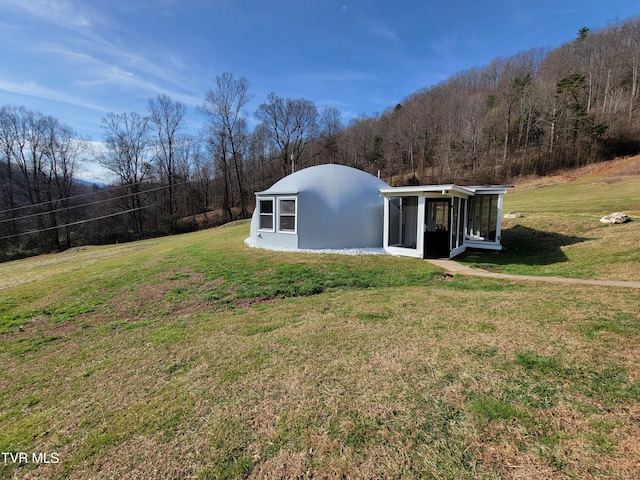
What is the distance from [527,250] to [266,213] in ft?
33.5

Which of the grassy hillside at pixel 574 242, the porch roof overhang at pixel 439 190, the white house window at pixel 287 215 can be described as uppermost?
the porch roof overhang at pixel 439 190

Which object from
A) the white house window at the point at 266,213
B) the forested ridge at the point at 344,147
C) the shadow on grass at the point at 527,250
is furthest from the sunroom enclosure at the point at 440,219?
the forested ridge at the point at 344,147

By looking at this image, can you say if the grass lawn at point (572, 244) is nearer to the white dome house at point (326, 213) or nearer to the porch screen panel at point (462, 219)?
the porch screen panel at point (462, 219)

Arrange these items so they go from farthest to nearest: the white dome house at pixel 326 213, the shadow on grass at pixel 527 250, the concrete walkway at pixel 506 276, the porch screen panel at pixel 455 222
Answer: the white dome house at pixel 326 213 → the porch screen panel at pixel 455 222 → the shadow on grass at pixel 527 250 → the concrete walkway at pixel 506 276

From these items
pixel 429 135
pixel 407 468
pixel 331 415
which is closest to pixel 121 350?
pixel 331 415

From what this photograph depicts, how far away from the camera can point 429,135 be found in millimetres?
39719

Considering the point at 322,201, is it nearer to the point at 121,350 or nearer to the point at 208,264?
the point at 208,264

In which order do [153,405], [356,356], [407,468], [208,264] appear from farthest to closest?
[208,264] < [356,356] < [153,405] < [407,468]

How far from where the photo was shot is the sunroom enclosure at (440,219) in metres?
9.93

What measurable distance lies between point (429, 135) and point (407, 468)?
143 ft

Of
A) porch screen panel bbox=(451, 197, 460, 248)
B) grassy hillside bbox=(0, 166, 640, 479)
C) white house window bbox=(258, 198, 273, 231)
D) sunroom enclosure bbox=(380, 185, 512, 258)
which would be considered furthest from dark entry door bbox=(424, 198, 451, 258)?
white house window bbox=(258, 198, 273, 231)

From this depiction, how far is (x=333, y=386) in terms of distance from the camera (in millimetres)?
3016

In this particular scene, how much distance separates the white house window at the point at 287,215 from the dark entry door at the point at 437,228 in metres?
4.95

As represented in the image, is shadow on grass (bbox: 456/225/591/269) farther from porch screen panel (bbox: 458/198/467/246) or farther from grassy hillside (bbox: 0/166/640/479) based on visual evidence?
grassy hillside (bbox: 0/166/640/479)
